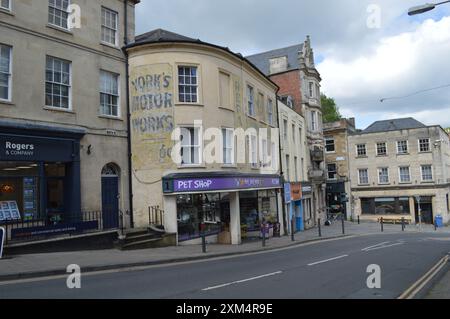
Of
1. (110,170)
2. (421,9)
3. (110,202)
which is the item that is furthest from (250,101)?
(421,9)

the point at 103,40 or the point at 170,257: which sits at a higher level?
the point at 103,40

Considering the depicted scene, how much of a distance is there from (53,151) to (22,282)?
6.82m

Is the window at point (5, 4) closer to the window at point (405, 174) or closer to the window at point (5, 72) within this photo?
the window at point (5, 72)

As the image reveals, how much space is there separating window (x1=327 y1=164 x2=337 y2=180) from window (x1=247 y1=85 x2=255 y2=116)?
28.2 m

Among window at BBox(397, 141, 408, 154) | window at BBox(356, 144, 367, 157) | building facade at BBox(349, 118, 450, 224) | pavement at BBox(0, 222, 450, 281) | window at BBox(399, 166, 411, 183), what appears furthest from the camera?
window at BBox(356, 144, 367, 157)

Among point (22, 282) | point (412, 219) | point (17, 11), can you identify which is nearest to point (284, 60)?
point (412, 219)

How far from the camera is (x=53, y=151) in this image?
15.8 m

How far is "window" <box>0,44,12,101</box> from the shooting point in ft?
47.8

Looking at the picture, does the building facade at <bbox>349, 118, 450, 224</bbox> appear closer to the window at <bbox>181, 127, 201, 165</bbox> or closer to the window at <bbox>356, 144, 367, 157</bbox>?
the window at <bbox>356, 144, 367, 157</bbox>

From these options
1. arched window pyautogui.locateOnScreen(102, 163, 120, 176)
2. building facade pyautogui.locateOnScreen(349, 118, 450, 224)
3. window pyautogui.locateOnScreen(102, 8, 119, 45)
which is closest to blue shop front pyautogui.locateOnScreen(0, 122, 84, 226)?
arched window pyautogui.locateOnScreen(102, 163, 120, 176)

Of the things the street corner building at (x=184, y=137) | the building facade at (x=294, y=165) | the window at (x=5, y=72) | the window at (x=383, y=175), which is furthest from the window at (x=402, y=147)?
the window at (x=5, y=72)
